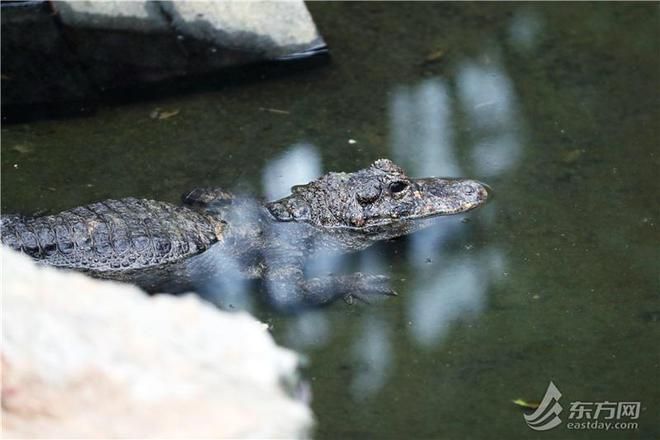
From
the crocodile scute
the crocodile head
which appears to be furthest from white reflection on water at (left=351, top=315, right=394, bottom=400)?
the crocodile scute

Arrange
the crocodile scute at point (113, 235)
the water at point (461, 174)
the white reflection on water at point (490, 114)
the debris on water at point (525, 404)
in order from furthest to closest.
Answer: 1. the white reflection on water at point (490, 114)
2. the crocodile scute at point (113, 235)
3. the water at point (461, 174)
4. the debris on water at point (525, 404)

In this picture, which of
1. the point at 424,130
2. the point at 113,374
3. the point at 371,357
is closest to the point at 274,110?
the point at 424,130

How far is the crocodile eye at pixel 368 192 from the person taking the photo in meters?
4.98

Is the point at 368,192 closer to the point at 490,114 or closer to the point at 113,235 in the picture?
the point at 490,114

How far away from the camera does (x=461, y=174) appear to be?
5340mm

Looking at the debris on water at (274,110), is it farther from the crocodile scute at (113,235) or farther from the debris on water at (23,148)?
the debris on water at (23,148)

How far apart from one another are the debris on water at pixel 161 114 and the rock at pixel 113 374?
276 centimetres

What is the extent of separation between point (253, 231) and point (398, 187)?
83 cm

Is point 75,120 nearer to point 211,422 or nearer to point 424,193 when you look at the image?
point 424,193

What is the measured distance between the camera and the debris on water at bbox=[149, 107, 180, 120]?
5855 millimetres

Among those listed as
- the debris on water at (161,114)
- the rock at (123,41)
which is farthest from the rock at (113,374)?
the rock at (123,41)

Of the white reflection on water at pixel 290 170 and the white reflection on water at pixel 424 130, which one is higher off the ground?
the white reflection on water at pixel 424 130

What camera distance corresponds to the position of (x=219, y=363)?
10.3 ft

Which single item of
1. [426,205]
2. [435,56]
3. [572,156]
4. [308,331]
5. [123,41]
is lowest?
[308,331]
